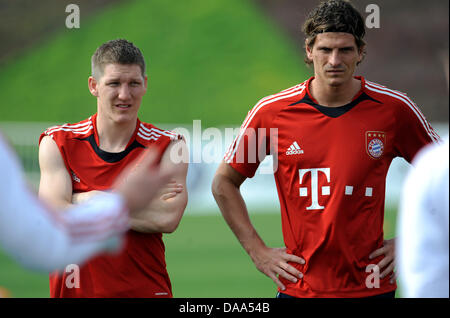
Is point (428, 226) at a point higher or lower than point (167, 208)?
lower

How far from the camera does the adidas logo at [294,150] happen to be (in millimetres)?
3893

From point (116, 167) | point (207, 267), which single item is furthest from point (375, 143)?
point (207, 267)

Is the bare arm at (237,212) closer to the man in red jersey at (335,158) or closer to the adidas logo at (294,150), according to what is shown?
the man in red jersey at (335,158)

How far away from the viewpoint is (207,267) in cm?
1009

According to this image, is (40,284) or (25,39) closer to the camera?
(40,284)

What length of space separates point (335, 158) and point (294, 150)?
27cm

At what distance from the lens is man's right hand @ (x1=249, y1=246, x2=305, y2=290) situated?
3887 millimetres

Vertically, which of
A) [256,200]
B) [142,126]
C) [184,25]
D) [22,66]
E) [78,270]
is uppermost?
[184,25]

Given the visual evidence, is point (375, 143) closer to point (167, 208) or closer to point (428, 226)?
point (167, 208)

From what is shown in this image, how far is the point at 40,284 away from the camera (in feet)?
29.1

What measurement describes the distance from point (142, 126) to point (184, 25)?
2672cm

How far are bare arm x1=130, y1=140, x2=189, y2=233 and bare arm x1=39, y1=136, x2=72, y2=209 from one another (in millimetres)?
471

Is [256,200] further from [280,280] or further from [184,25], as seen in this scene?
[184,25]
